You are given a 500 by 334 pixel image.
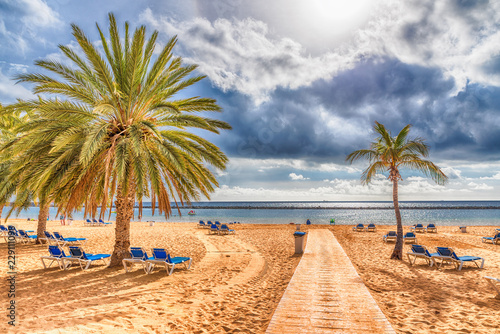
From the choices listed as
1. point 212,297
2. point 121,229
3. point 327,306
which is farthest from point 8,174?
point 327,306

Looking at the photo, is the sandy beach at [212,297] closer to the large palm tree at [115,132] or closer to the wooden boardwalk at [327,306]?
the wooden boardwalk at [327,306]

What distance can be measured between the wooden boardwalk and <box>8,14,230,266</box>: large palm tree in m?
4.90

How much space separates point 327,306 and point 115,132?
8.71 meters

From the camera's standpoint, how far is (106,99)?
927 cm

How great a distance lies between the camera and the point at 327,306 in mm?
5879

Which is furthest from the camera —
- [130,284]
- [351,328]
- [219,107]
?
[219,107]

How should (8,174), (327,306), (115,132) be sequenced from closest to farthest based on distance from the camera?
(327,306), (115,132), (8,174)

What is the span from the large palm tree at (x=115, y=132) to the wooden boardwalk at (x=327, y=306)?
16.1 ft

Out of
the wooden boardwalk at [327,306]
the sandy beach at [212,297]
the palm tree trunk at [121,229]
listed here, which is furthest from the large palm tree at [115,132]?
the wooden boardwalk at [327,306]

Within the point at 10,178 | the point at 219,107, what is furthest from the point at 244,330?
the point at 10,178

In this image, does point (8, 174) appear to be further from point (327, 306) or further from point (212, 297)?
point (327, 306)

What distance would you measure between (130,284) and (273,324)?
4.89 metres

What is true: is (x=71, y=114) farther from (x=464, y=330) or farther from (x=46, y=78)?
(x=464, y=330)

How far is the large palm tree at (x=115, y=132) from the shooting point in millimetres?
8648
